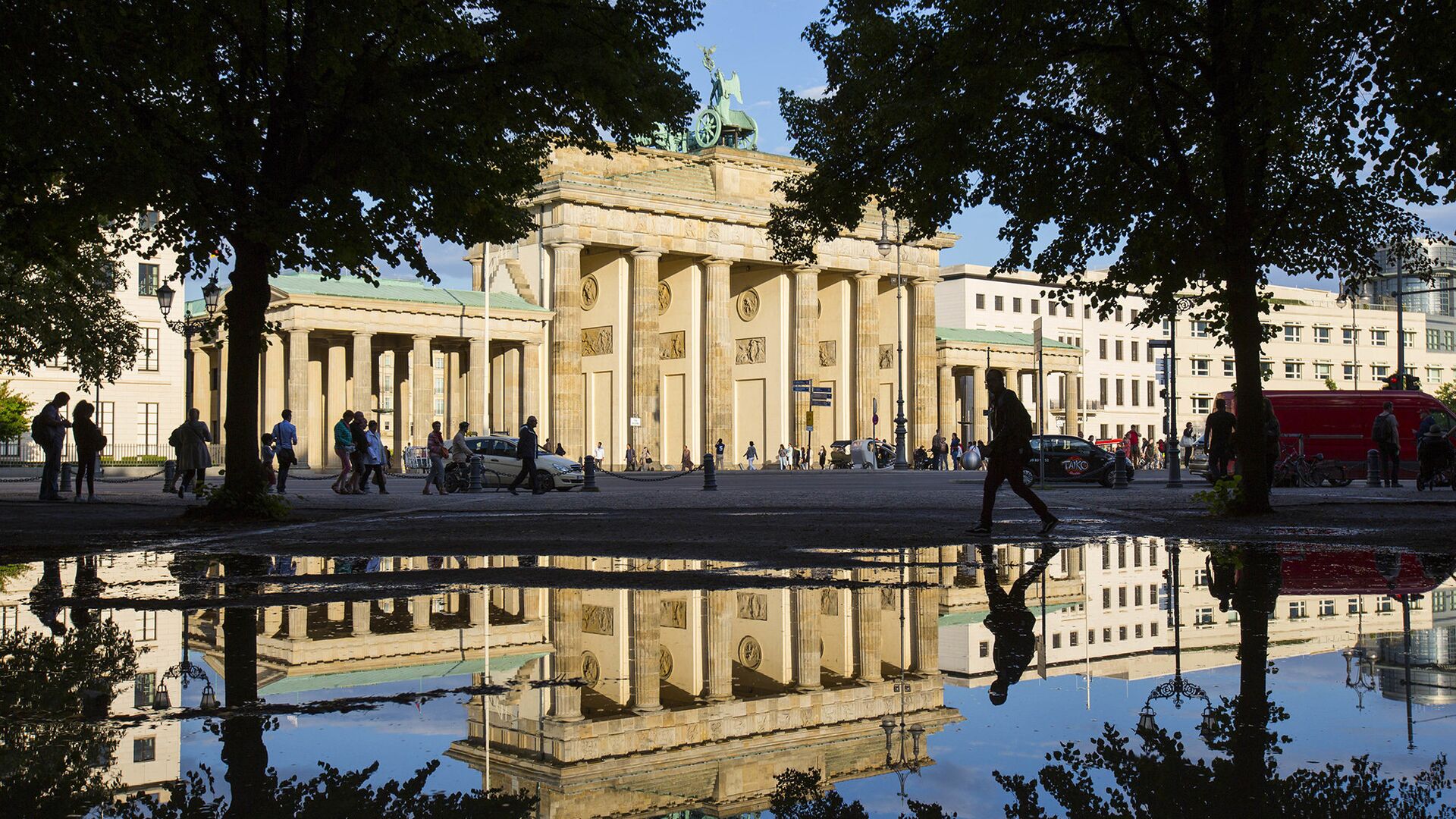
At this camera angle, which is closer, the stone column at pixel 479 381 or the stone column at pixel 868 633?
the stone column at pixel 868 633

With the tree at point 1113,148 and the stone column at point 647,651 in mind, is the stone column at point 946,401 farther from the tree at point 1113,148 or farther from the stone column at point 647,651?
the stone column at point 647,651

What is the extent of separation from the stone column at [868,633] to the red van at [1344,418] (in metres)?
31.2

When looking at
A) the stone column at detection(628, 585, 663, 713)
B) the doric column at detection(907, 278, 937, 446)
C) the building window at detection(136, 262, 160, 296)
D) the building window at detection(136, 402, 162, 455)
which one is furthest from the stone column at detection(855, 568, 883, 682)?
the doric column at detection(907, 278, 937, 446)

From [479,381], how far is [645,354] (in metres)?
9.18

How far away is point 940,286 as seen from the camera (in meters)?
118

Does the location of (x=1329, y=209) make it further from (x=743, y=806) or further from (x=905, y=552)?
(x=743, y=806)

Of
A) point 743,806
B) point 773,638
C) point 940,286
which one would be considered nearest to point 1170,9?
point 773,638

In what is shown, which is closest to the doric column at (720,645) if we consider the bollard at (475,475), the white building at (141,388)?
the bollard at (475,475)

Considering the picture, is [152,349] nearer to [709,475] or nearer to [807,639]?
[709,475]

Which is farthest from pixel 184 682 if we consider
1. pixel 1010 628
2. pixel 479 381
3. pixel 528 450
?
pixel 479 381

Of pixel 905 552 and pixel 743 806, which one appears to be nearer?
pixel 743 806

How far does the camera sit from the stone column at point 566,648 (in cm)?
536

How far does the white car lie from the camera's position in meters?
38.4

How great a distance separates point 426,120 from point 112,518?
7303 mm
